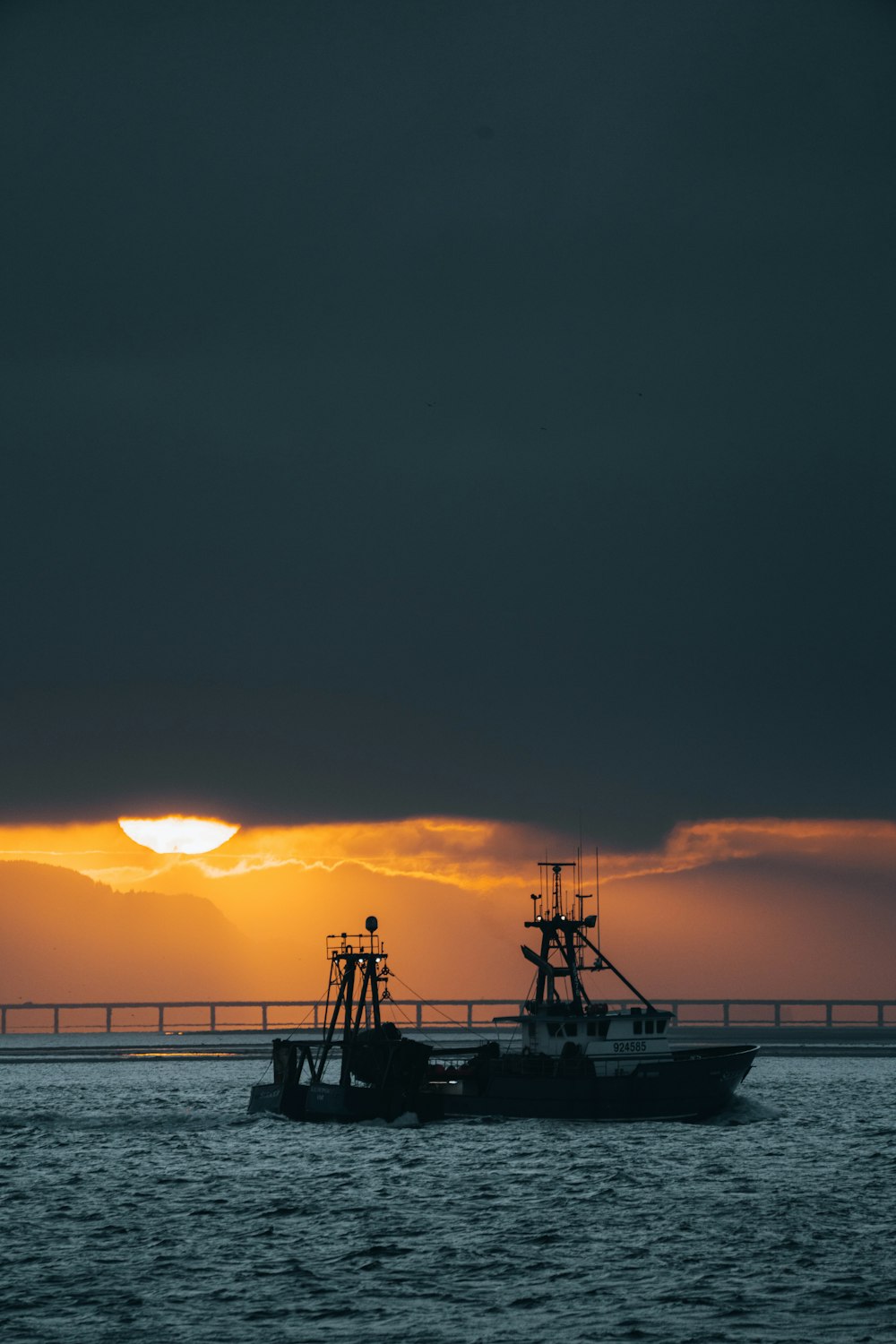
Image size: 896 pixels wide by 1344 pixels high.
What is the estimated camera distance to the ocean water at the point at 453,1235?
4341cm

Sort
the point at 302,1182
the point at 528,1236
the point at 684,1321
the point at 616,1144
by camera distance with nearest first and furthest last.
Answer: the point at 684,1321, the point at 528,1236, the point at 302,1182, the point at 616,1144

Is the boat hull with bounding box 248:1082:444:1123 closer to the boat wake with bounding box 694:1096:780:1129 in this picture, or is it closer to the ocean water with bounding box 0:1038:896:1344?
the ocean water with bounding box 0:1038:896:1344

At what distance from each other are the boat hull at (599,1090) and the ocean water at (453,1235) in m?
1.87

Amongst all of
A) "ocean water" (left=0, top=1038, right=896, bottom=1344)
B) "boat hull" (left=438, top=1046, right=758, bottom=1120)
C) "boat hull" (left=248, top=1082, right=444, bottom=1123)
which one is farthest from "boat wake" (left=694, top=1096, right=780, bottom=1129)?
"boat hull" (left=248, top=1082, right=444, bottom=1123)

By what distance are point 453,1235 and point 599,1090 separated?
33.8m

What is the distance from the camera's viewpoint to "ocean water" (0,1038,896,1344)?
43.4 m

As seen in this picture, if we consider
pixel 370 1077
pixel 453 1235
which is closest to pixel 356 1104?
pixel 370 1077

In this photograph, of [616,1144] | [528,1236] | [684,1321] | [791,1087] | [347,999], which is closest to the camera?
[684,1321]

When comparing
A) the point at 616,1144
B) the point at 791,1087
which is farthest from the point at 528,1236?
the point at 791,1087

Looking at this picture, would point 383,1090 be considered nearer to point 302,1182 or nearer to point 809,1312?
point 302,1182

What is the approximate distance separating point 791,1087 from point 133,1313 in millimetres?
129139

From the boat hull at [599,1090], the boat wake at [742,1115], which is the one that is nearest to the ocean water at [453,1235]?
the boat wake at [742,1115]

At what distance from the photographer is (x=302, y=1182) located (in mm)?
73938

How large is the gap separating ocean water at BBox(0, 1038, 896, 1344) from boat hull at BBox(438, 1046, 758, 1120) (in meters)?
1.87
